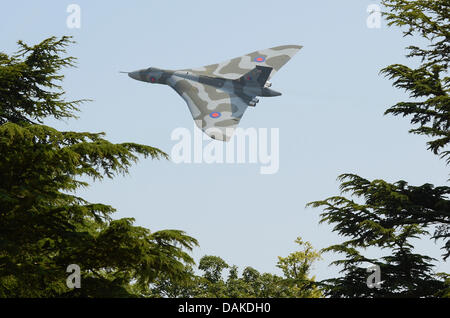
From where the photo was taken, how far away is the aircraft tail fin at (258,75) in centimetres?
4003

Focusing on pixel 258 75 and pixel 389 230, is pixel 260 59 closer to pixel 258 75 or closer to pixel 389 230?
pixel 258 75

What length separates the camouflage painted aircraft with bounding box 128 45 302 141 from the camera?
1507 inches

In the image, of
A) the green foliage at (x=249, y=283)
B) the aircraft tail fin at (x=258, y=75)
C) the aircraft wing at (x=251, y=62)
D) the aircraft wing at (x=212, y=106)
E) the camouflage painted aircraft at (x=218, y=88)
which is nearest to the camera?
the green foliage at (x=249, y=283)

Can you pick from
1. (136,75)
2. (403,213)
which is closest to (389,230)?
(403,213)

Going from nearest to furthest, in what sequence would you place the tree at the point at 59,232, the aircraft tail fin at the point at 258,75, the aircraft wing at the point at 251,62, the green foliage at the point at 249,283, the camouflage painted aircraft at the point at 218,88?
the tree at the point at 59,232
the green foliage at the point at 249,283
the camouflage painted aircraft at the point at 218,88
the aircraft tail fin at the point at 258,75
the aircraft wing at the point at 251,62

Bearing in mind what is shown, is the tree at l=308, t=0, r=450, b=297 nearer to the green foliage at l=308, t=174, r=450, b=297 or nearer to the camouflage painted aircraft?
the green foliage at l=308, t=174, r=450, b=297

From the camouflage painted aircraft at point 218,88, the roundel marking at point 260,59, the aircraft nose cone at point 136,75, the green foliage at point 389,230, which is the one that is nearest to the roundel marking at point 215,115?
the camouflage painted aircraft at point 218,88

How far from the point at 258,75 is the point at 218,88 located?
12.0ft

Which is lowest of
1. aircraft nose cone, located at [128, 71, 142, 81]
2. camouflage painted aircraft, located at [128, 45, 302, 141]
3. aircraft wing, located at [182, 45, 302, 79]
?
camouflage painted aircraft, located at [128, 45, 302, 141]

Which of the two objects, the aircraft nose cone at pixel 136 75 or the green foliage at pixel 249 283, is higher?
the aircraft nose cone at pixel 136 75

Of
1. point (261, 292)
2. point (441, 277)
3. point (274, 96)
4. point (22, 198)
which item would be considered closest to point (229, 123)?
point (274, 96)

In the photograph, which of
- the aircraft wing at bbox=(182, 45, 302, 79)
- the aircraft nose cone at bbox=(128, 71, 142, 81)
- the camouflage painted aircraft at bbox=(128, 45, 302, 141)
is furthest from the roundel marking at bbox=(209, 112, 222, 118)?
the aircraft nose cone at bbox=(128, 71, 142, 81)

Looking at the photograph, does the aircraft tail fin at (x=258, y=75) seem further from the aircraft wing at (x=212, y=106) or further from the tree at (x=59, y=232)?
the tree at (x=59, y=232)

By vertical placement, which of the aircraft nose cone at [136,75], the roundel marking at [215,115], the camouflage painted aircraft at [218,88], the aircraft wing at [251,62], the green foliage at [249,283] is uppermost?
the aircraft wing at [251,62]
